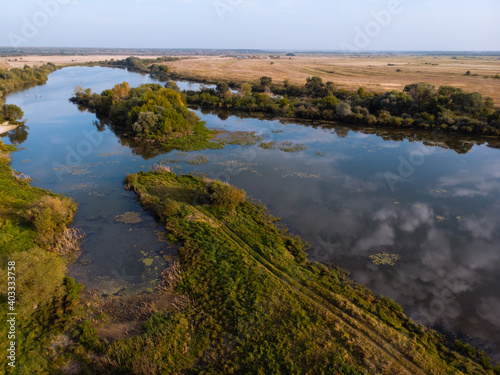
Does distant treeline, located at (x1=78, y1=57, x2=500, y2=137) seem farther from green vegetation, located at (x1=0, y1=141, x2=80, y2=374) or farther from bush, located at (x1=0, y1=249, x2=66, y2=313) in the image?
bush, located at (x1=0, y1=249, x2=66, y2=313)

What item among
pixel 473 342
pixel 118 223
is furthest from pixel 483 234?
pixel 118 223

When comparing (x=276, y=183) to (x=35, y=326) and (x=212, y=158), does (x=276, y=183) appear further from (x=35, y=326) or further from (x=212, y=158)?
(x=35, y=326)

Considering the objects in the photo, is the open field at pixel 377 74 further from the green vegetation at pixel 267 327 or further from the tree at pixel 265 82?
the green vegetation at pixel 267 327

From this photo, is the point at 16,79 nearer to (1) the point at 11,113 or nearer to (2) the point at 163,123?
(1) the point at 11,113

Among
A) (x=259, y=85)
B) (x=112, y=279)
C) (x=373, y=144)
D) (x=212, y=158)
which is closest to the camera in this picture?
(x=112, y=279)

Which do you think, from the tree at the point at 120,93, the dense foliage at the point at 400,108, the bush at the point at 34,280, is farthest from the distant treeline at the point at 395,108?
the bush at the point at 34,280
